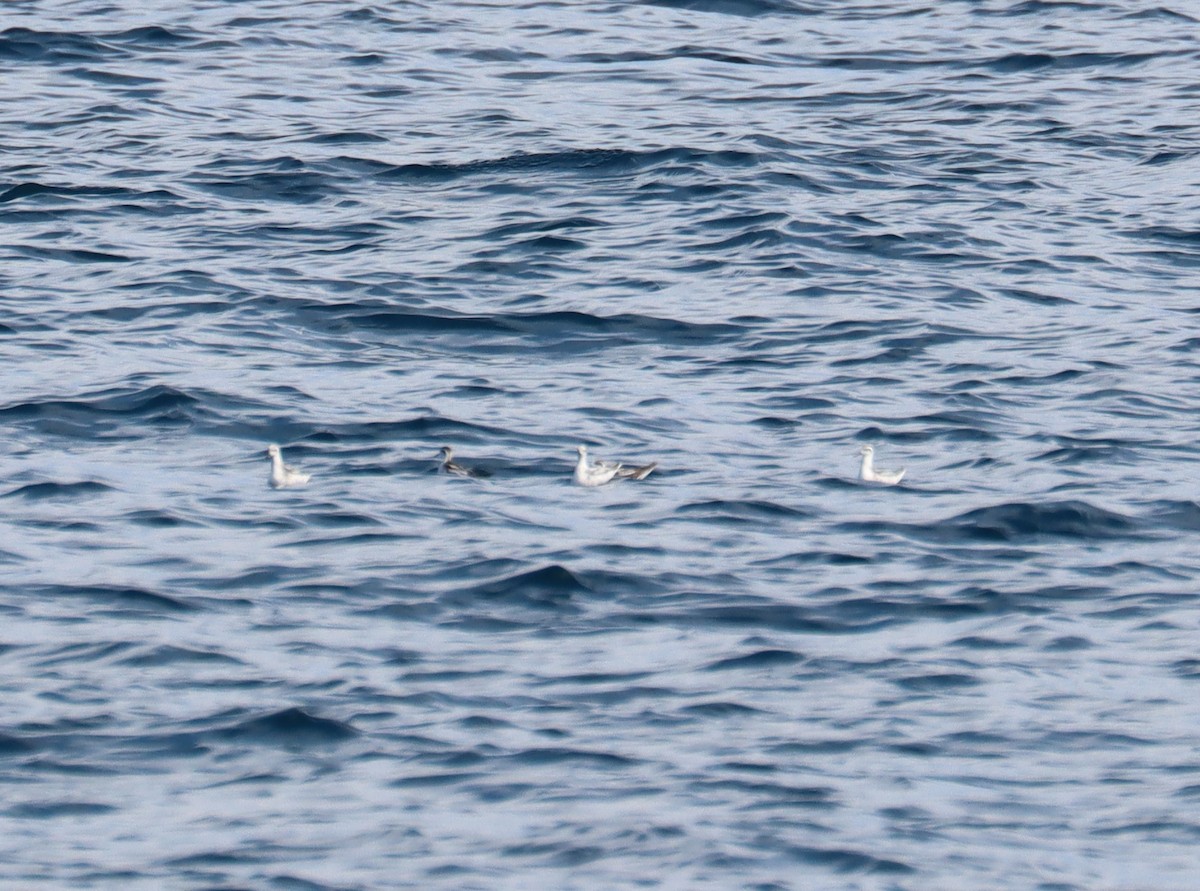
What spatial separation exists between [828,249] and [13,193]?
28.3 feet

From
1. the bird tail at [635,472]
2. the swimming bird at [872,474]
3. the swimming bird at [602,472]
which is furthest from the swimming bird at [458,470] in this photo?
the swimming bird at [872,474]

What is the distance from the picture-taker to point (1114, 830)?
10867 millimetres

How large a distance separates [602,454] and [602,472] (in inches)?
37.5

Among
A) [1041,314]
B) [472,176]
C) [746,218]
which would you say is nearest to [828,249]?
[746,218]

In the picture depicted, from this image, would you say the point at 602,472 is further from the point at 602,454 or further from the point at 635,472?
the point at 602,454

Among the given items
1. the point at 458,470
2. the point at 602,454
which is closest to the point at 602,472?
the point at 602,454

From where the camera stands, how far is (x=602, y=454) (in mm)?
16688

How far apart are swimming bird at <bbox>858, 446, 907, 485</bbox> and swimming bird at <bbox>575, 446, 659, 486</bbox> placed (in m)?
1.53

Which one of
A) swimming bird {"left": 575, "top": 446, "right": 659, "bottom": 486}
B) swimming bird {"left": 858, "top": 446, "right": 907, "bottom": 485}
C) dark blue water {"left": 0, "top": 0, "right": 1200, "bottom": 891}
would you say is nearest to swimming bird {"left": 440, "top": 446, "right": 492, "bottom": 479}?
dark blue water {"left": 0, "top": 0, "right": 1200, "bottom": 891}

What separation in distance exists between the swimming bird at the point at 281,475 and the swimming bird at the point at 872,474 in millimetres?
3960

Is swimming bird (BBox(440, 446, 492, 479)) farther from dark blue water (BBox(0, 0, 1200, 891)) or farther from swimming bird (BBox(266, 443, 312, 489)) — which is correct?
swimming bird (BBox(266, 443, 312, 489))

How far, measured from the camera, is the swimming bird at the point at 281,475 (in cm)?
1575

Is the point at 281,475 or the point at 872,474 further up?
the point at 281,475

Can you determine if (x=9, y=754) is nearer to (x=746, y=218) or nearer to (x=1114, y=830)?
(x=1114, y=830)
